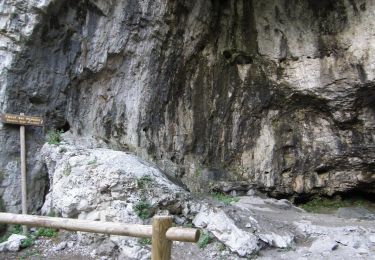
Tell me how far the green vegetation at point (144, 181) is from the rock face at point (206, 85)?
209 cm

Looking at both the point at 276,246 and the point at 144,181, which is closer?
the point at 276,246

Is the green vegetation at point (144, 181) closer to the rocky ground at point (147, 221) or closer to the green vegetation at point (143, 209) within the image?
the rocky ground at point (147, 221)

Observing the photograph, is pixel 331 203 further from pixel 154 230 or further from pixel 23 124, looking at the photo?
pixel 154 230

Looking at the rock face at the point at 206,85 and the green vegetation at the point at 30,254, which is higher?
the rock face at the point at 206,85

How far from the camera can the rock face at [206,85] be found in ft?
26.7

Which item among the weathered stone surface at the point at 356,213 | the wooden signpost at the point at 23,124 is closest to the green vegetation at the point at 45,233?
the wooden signpost at the point at 23,124

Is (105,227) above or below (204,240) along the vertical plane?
above

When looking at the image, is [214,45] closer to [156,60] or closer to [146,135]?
[156,60]

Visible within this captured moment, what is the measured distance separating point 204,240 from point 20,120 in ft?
13.4

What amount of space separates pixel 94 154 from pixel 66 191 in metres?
0.86

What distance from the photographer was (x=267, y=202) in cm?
1020

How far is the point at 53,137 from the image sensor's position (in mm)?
7891

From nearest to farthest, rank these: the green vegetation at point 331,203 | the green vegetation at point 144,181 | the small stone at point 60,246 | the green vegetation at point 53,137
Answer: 1. the small stone at point 60,246
2. the green vegetation at point 144,181
3. the green vegetation at point 53,137
4. the green vegetation at point 331,203

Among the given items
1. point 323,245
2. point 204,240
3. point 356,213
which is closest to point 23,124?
point 204,240
